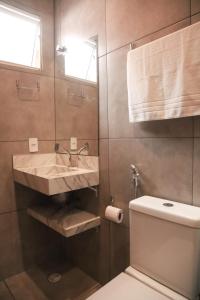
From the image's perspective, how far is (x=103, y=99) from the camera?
163 centimetres

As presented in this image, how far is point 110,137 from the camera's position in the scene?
1.60 m

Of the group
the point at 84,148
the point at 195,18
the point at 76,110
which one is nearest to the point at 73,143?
the point at 84,148

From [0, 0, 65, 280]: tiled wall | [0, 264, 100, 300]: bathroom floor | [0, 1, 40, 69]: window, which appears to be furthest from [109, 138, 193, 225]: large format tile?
[0, 1, 40, 69]: window

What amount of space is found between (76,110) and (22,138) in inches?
21.5

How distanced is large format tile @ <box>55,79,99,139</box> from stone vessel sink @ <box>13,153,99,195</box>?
0.74 ft

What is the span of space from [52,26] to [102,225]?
75.3 inches

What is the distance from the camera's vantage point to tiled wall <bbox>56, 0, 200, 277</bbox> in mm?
1186

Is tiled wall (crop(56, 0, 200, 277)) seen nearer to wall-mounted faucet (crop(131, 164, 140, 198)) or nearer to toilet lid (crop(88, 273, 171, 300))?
wall-mounted faucet (crop(131, 164, 140, 198))

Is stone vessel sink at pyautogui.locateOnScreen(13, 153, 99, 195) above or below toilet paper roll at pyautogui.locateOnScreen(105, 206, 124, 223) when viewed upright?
above

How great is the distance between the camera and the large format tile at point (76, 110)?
5.70 ft

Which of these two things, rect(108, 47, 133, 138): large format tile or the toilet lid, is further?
rect(108, 47, 133, 138): large format tile

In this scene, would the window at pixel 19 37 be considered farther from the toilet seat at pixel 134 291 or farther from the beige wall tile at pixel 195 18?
the toilet seat at pixel 134 291

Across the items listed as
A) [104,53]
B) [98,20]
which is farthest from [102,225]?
[98,20]

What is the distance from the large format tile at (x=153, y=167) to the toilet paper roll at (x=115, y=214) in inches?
2.3
